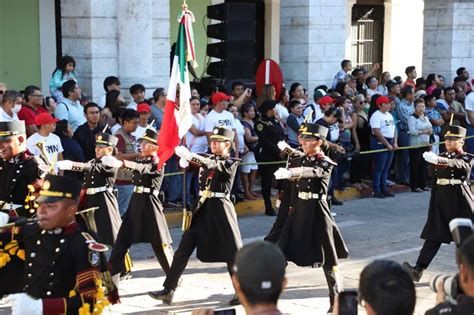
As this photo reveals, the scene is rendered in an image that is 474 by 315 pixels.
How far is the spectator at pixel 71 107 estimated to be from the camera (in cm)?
1319

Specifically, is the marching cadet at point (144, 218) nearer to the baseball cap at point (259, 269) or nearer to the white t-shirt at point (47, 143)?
the white t-shirt at point (47, 143)

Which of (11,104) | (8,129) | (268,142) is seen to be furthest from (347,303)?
(268,142)

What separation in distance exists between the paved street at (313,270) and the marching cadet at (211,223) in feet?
1.09

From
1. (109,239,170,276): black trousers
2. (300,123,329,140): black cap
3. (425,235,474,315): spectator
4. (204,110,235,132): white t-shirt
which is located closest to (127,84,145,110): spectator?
(204,110,235,132): white t-shirt

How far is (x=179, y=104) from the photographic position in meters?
11.1

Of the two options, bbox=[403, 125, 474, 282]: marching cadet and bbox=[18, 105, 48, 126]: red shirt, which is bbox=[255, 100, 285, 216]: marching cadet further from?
bbox=[403, 125, 474, 282]: marching cadet

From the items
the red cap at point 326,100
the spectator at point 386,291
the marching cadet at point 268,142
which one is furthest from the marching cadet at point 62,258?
the red cap at point 326,100

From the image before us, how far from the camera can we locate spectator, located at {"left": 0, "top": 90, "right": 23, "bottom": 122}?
1209 centimetres

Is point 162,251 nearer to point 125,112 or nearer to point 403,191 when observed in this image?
point 125,112

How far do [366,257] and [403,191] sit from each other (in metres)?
5.69

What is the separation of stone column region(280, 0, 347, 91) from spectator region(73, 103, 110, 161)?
7.00m

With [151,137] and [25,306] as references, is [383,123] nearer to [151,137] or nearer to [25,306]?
[151,137]

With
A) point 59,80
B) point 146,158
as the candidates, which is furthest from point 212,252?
point 59,80

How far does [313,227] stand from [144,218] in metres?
1.87
